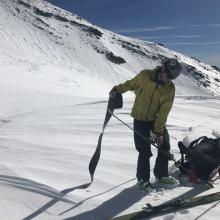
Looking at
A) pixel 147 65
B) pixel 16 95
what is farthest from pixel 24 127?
pixel 147 65

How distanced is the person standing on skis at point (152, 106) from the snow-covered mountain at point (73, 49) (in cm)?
3753

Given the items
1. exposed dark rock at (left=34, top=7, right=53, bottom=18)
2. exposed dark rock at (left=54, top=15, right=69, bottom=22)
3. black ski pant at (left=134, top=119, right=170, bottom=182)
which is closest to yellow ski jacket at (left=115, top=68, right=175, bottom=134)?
black ski pant at (left=134, top=119, right=170, bottom=182)

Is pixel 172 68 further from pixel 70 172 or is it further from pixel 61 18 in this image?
pixel 61 18

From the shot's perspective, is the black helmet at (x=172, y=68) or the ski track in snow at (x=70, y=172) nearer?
the ski track in snow at (x=70, y=172)

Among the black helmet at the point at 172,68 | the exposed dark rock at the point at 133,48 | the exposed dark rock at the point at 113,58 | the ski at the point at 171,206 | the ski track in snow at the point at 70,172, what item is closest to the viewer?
the ski at the point at 171,206

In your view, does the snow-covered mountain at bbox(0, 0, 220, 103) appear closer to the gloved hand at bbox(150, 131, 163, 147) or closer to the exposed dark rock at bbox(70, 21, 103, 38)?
the exposed dark rock at bbox(70, 21, 103, 38)

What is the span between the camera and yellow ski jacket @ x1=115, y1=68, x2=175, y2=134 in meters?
5.99

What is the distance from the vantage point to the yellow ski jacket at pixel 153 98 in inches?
236

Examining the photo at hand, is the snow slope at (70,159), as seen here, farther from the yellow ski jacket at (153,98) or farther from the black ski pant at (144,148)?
the yellow ski jacket at (153,98)

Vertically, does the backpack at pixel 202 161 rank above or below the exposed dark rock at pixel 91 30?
below

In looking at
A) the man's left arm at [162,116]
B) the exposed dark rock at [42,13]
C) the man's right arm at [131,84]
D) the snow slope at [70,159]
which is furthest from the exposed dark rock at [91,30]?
the man's left arm at [162,116]

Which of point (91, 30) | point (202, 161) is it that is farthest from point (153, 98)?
point (91, 30)

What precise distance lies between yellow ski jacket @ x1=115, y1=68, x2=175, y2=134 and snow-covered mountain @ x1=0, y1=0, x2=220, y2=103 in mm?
37576

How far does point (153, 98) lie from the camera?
6.04 m
